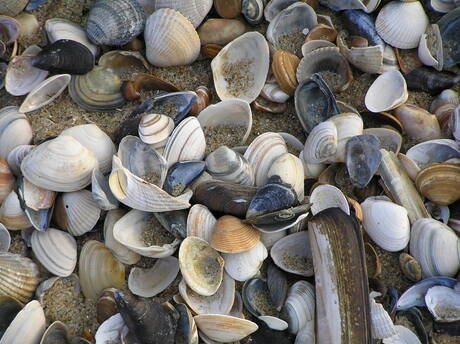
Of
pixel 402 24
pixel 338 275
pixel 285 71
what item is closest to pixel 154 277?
pixel 338 275

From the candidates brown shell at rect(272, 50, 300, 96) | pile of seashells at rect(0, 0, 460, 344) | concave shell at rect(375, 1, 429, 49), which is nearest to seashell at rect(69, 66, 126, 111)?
pile of seashells at rect(0, 0, 460, 344)

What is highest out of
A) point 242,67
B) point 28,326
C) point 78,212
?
point 242,67

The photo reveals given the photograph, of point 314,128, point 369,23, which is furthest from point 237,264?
point 369,23

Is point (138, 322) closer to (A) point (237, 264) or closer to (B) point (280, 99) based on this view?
(A) point (237, 264)

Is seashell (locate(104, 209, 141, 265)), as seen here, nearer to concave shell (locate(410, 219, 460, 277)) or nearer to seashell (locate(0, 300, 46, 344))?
seashell (locate(0, 300, 46, 344))

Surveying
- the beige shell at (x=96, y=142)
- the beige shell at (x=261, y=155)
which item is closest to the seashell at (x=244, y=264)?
the beige shell at (x=261, y=155)

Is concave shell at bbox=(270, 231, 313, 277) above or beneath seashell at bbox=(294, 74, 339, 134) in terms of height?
beneath

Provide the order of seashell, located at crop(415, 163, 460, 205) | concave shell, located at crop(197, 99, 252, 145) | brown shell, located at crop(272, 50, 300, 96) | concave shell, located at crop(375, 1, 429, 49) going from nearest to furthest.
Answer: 1. seashell, located at crop(415, 163, 460, 205)
2. concave shell, located at crop(197, 99, 252, 145)
3. brown shell, located at crop(272, 50, 300, 96)
4. concave shell, located at crop(375, 1, 429, 49)

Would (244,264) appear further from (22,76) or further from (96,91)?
(22,76)
